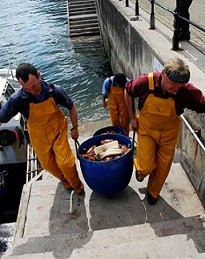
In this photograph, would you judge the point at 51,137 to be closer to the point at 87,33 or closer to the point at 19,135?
the point at 19,135

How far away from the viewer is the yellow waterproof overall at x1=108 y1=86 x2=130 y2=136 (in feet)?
18.0

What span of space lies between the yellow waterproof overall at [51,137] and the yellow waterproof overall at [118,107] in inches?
73.7

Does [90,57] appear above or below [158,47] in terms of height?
below

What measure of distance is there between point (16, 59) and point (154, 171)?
1430 cm

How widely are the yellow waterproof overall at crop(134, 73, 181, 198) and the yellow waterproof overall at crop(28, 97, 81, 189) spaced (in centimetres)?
93

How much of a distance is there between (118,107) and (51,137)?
2286 millimetres

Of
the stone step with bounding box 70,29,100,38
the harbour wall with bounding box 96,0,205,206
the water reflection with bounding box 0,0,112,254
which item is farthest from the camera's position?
the stone step with bounding box 70,29,100,38

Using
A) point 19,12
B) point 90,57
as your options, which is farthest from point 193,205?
point 19,12

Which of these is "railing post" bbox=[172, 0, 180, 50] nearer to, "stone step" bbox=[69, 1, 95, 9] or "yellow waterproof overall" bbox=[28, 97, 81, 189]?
"yellow waterproof overall" bbox=[28, 97, 81, 189]

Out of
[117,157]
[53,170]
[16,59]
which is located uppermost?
[117,157]

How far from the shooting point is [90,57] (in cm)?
1546

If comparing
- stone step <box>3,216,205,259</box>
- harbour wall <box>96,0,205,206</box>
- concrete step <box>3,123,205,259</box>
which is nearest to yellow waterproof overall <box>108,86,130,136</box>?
harbour wall <box>96,0,205,206</box>

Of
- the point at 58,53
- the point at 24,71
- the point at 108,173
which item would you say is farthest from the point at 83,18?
the point at 108,173

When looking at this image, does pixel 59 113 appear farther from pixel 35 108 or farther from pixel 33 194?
pixel 33 194
